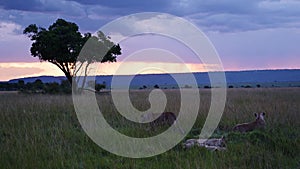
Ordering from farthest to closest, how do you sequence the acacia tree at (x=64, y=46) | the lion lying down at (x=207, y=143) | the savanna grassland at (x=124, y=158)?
the acacia tree at (x=64, y=46)
the lion lying down at (x=207, y=143)
the savanna grassland at (x=124, y=158)

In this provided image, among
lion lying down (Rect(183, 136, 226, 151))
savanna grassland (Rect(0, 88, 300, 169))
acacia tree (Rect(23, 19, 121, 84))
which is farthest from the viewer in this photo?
acacia tree (Rect(23, 19, 121, 84))

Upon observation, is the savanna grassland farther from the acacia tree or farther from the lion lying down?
the acacia tree

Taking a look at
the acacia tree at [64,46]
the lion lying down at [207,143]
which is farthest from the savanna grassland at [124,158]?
the acacia tree at [64,46]

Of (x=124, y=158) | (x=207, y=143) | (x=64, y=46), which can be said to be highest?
(x=64, y=46)

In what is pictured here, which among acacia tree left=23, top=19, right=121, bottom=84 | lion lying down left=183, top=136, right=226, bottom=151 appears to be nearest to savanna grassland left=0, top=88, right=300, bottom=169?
lion lying down left=183, top=136, right=226, bottom=151

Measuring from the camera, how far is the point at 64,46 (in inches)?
1147

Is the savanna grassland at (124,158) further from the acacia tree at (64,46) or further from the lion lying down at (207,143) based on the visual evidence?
the acacia tree at (64,46)

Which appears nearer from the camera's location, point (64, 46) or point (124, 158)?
point (124, 158)

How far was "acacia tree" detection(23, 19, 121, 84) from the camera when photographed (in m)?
28.8

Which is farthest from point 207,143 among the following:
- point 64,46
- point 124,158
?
point 64,46

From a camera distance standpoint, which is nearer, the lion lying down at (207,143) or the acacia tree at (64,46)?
the lion lying down at (207,143)

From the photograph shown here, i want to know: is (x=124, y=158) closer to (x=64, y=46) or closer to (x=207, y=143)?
(x=207, y=143)

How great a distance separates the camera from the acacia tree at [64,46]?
94.5ft

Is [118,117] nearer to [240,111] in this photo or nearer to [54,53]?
[240,111]
